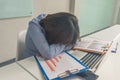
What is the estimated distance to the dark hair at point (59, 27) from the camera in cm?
105

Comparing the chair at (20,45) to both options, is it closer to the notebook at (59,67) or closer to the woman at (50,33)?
the woman at (50,33)

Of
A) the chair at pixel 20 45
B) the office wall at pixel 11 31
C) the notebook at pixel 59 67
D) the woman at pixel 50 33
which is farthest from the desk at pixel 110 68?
the office wall at pixel 11 31

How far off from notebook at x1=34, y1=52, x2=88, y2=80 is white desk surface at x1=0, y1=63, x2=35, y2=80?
0.33 ft

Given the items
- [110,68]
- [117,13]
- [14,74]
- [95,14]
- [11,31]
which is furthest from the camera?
[117,13]

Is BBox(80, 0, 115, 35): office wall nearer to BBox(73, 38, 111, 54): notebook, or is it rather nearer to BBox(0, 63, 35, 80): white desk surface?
BBox(73, 38, 111, 54): notebook

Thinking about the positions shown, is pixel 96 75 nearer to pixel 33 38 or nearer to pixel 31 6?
pixel 33 38

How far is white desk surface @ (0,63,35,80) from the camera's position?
82 centimetres

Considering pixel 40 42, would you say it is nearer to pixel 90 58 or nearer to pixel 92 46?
pixel 90 58

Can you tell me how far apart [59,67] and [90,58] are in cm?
Result: 31

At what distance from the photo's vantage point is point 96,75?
86cm

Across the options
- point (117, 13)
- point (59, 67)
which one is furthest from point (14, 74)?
point (117, 13)

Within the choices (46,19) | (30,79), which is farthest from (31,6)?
(30,79)

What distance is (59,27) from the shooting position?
1.05 metres

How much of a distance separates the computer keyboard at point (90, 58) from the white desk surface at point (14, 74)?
0.40 meters
